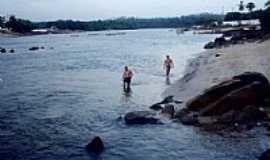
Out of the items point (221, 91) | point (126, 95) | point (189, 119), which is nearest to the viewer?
point (189, 119)

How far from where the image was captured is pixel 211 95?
24.5 m

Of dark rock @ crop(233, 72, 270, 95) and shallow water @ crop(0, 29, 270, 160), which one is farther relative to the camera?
dark rock @ crop(233, 72, 270, 95)

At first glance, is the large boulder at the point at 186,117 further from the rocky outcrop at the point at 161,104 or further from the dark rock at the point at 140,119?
the rocky outcrop at the point at 161,104

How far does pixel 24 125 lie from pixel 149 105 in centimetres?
830

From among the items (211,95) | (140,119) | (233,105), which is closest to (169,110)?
(140,119)

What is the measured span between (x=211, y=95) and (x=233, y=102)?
5.52 ft

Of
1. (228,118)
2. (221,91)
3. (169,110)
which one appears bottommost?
(169,110)

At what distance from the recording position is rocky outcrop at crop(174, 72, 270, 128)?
73.1ft

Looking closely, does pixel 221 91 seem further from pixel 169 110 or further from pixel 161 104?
pixel 161 104

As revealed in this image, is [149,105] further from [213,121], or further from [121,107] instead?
[213,121]

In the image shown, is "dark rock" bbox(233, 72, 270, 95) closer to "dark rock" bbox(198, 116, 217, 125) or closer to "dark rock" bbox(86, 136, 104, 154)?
"dark rock" bbox(198, 116, 217, 125)

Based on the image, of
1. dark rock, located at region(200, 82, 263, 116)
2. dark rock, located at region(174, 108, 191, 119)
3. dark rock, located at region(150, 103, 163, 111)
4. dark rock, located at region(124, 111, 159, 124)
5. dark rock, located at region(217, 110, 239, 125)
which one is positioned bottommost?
dark rock, located at region(150, 103, 163, 111)

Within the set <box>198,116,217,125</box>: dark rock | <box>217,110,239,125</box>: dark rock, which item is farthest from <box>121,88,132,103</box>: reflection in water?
<box>217,110,239,125</box>: dark rock

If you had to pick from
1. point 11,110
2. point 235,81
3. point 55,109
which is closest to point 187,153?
point 235,81
